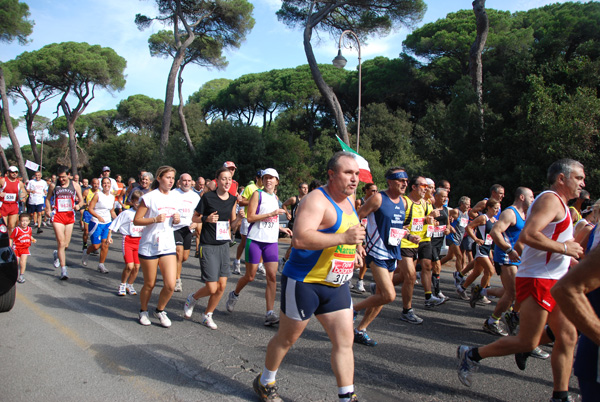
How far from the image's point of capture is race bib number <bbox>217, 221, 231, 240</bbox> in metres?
5.14

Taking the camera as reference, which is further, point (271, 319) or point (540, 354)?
point (271, 319)

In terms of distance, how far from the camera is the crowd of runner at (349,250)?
9.68 feet

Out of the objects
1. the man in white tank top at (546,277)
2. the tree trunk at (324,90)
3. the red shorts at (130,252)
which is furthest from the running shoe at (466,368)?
the tree trunk at (324,90)

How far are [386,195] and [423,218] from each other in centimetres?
117

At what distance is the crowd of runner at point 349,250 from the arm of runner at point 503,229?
14 mm

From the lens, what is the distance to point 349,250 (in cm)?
304

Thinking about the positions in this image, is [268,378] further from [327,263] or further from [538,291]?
[538,291]

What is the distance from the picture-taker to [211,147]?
24.0 metres

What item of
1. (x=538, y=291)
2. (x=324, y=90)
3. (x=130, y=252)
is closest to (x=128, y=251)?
(x=130, y=252)

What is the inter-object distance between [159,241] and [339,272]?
265 centimetres

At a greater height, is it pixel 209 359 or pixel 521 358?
pixel 521 358

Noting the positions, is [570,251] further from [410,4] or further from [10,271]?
[410,4]

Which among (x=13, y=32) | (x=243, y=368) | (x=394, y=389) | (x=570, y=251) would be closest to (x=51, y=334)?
(x=243, y=368)

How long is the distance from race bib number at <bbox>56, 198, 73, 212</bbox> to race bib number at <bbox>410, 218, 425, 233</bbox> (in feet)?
19.4
